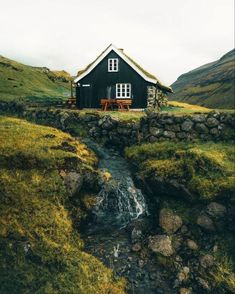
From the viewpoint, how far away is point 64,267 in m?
19.5

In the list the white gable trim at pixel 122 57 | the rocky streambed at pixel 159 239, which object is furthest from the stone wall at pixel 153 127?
the white gable trim at pixel 122 57

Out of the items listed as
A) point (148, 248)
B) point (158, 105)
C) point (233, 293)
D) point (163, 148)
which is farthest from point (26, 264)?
point (158, 105)

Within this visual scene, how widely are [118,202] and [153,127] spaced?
342 inches

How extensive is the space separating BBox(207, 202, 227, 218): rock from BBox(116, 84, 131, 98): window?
76.6 feet

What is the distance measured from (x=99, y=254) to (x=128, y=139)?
483 inches

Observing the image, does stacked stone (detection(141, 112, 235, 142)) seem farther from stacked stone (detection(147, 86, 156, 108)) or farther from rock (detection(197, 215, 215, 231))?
stacked stone (detection(147, 86, 156, 108))

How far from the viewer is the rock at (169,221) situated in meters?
22.7

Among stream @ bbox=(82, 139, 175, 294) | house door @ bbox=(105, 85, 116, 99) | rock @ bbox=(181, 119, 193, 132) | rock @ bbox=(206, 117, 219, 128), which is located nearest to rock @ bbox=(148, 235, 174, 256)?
stream @ bbox=(82, 139, 175, 294)

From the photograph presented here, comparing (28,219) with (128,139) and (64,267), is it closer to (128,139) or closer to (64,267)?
(64,267)

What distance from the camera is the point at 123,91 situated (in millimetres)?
43688

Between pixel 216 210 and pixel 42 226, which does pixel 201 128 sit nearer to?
pixel 216 210

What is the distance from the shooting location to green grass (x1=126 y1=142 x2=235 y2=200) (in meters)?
23.6

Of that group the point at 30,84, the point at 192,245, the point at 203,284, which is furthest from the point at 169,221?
the point at 30,84

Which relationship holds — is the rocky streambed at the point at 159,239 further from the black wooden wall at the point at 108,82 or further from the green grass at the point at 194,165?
the black wooden wall at the point at 108,82
